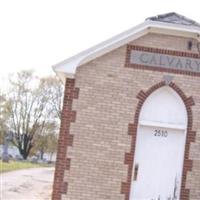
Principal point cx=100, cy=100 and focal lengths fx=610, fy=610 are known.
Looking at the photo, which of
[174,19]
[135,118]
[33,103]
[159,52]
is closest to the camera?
[135,118]

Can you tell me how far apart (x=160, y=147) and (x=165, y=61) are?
208 cm

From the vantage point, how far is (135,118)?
14.6 metres

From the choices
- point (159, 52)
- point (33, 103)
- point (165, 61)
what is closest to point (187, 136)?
point (165, 61)

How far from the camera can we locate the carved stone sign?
14656 millimetres

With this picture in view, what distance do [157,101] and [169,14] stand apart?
2.20 meters

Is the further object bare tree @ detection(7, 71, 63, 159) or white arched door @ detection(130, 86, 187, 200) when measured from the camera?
bare tree @ detection(7, 71, 63, 159)

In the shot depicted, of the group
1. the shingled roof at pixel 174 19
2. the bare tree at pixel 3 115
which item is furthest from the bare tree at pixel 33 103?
the shingled roof at pixel 174 19

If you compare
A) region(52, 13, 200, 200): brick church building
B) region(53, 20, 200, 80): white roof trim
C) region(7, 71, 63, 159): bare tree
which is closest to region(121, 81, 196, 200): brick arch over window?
region(52, 13, 200, 200): brick church building

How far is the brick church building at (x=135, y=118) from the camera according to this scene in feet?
47.0

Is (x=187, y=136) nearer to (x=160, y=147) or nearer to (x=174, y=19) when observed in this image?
(x=160, y=147)

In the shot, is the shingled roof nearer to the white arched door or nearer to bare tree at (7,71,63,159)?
the white arched door

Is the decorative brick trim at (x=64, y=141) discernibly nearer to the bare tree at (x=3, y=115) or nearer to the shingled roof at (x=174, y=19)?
the shingled roof at (x=174, y=19)

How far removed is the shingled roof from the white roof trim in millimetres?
256

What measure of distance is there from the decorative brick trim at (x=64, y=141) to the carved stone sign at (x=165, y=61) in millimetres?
1649
